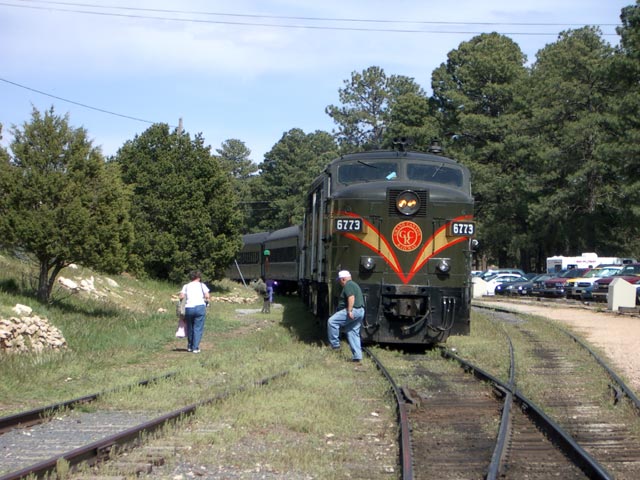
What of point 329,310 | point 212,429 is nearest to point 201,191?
point 329,310

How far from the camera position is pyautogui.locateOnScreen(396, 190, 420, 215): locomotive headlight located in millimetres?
14672

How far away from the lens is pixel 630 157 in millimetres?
37875

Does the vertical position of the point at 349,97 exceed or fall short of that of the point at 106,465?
it exceeds it

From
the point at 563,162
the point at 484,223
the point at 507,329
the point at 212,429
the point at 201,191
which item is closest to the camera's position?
the point at 212,429

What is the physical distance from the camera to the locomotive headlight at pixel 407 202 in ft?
48.1

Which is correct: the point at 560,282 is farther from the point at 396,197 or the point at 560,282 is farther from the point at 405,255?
the point at 396,197

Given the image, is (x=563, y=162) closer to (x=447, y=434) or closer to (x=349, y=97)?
(x=349, y=97)

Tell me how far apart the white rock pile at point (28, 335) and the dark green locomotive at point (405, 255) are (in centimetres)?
498

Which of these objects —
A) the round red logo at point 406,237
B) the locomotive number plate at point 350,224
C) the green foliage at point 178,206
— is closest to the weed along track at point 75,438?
the locomotive number plate at point 350,224

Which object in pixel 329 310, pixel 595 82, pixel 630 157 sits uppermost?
pixel 595 82

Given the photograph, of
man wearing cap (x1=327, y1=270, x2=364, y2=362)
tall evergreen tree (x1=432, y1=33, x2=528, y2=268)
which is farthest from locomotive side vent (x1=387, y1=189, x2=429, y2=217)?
tall evergreen tree (x1=432, y1=33, x2=528, y2=268)

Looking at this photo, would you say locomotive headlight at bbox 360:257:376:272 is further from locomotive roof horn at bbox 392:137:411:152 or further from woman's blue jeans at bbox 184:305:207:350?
woman's blue jeans at bbox 184:305:207:350

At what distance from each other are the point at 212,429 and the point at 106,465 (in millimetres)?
1671

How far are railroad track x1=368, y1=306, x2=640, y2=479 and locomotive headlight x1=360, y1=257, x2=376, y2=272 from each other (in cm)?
196
